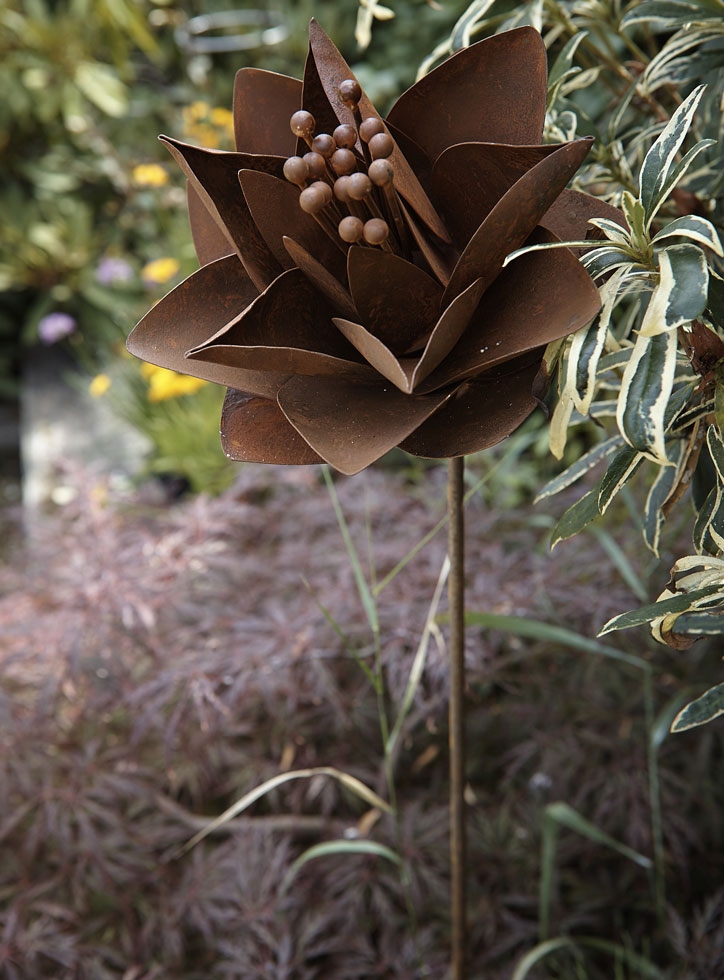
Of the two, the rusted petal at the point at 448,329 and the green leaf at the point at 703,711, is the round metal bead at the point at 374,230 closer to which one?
the rusted petal at the point at 448,329

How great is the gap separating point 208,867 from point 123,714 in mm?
228

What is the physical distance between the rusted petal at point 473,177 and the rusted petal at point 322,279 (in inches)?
3.0

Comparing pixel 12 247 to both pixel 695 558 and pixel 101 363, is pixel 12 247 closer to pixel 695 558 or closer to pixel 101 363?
pixel 101 363

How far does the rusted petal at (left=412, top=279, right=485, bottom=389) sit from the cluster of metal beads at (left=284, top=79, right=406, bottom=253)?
0.16 ft

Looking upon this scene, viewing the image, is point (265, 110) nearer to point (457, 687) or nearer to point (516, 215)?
point (516, 215)

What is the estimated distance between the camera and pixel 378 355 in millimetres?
369

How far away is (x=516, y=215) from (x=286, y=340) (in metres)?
0.12

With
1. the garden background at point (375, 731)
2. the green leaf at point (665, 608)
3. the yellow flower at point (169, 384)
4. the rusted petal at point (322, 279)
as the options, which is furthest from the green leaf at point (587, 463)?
the yellow flower at point (169, 384)

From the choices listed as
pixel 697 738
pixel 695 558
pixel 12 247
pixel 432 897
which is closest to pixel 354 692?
pixel 432 897

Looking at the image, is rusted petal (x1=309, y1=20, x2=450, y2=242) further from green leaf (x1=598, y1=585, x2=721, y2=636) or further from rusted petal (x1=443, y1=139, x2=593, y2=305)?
green leaf (x1=598, y1=585, x2=721, y2=636)

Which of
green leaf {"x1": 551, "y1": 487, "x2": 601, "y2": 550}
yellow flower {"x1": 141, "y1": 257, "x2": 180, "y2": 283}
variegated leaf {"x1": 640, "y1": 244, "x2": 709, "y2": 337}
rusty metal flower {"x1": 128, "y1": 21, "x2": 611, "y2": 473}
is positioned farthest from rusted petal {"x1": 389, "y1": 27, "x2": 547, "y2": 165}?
yellow flower {"x1": 141, "y1": 257, "x2": 180, "y2": 283}

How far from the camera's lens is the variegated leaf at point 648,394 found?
1.23ft

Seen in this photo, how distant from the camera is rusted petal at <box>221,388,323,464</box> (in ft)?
1.39

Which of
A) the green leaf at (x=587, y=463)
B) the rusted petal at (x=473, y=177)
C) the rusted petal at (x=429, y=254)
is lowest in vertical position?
the green leaf at (x=587, y=463)
